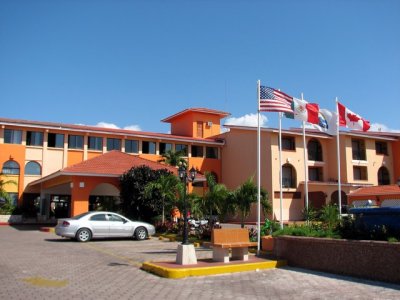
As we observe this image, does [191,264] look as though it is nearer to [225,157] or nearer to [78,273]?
[78,273]

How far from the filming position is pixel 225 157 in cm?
4412

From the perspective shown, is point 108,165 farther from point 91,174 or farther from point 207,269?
point 207,269

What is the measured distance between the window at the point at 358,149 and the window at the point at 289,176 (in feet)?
23.0

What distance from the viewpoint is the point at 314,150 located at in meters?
40.6

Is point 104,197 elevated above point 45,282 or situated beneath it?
elevated above

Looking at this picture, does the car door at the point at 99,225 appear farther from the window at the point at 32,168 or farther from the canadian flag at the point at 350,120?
the window at the point at 32,168

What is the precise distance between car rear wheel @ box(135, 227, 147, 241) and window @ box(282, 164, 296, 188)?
65.2ft

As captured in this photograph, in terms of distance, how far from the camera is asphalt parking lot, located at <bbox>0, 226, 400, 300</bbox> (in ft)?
27.8

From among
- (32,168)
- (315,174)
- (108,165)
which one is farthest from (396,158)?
(32,168)

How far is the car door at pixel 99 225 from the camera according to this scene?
19.5 metres

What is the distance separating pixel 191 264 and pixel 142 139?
1194 inches

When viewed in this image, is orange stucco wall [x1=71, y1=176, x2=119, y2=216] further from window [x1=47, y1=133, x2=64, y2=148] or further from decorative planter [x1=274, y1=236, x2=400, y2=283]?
decorative planter [x1=274, y1=236, x2=400, y2=283]

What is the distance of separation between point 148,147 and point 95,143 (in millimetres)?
5154

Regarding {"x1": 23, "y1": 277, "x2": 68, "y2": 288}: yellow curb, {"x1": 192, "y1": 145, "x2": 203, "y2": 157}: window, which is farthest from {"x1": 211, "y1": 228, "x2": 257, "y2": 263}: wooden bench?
{"x1": 192, "y1": 145, "x2": 203, "y2": 157}: window
